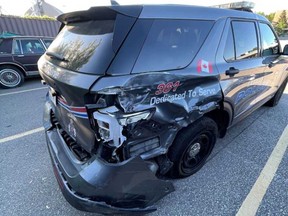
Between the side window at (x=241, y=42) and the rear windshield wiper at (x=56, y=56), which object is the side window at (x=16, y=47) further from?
the side window at (x=241, y=42)

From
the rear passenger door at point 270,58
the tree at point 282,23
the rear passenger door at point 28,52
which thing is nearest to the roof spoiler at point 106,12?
the rear passenger door at point 270,58

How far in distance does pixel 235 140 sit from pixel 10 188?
10.1 feet

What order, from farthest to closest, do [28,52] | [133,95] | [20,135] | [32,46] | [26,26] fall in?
1. [26,26]
2. [32,46]
3. [28,52]
4. [20,135]
5. [133,95]

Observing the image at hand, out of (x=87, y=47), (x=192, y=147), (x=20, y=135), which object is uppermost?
(x=87, y=47)

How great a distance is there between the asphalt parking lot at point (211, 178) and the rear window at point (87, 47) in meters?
1.42

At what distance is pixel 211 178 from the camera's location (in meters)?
2.40

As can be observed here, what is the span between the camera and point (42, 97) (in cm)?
534

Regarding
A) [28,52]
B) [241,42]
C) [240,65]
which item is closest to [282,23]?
[28,52]

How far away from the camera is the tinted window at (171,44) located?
5.17 ft

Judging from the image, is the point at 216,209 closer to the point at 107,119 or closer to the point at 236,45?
the point at 107,119

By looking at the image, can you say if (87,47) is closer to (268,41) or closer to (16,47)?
(268,41)

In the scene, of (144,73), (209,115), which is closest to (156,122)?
(144,73)

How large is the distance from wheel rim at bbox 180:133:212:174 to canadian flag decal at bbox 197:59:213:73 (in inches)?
28.7

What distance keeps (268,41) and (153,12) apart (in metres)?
2.55
